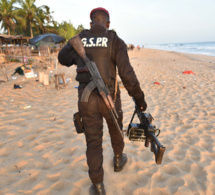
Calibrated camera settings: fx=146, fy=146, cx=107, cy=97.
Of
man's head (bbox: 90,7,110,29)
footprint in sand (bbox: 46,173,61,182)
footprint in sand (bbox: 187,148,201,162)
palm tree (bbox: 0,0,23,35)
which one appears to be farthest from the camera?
palm tree (bbox: 0,0,23,35)

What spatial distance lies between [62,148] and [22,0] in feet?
105

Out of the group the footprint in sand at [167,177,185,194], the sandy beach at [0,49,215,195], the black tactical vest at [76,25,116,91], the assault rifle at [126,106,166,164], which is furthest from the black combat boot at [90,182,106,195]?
the black tactical vest at [76,25,116,91]

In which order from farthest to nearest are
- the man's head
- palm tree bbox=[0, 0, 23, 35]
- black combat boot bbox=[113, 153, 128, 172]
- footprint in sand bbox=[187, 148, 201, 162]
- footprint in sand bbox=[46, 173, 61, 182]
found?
palm tree bbox=[0, 0, 23, 35]
footprint in sand bbox=[187, 148, 201, 162]
black combat boot bbox=[113, 153, 128, 172]
footprint in sand bbox=[46, 173, 61, 182]
the man's head

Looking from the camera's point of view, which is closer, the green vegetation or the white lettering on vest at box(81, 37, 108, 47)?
the white lettering on vest at box(81, 37, 108, 47)

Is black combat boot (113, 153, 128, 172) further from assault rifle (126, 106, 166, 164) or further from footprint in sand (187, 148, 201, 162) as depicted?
footprint in sand (187, 148, 201, 162)

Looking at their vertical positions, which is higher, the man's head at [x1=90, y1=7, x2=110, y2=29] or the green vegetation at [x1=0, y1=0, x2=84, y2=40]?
the green vegetation at [x1=0, y1=0, x2=84, y2=40]

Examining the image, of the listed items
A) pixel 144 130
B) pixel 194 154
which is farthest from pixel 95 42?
pixel 194 154

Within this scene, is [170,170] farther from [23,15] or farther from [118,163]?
[23,15]

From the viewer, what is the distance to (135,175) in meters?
2.16

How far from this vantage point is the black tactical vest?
63.8 inches

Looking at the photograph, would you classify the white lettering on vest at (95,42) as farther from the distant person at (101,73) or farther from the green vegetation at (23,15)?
the green vegetation at (23,15)

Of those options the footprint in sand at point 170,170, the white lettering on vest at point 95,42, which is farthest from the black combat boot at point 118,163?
the white lettering on vest at point 95,42

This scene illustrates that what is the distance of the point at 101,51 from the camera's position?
162 centimetres

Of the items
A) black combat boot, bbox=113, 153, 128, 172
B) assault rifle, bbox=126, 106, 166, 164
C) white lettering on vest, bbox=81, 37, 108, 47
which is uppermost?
white lettering on vest, bbox=81, 37, 108, 47
